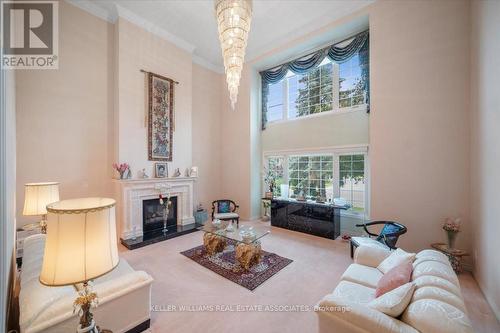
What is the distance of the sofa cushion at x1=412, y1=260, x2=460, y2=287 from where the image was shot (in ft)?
5.23

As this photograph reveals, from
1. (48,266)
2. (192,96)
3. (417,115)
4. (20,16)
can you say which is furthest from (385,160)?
(20,16)

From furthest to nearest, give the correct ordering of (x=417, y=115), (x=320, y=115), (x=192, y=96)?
(x=192, y=96) → (x=320, y=115) → (x=417, y=115)

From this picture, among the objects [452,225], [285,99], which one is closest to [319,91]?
[285,99]

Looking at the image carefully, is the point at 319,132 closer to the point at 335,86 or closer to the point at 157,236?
the point at 335,86

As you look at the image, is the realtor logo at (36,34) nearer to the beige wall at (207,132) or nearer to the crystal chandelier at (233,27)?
the beige wall at (207,132)

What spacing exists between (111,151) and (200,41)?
138 inches

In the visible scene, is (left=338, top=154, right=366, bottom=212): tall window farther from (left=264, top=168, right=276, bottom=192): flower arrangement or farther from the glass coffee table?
the glass coffee table

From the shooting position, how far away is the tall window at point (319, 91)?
468cm

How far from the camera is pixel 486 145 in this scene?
8.46 ft

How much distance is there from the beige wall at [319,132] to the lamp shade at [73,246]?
15.7 ft

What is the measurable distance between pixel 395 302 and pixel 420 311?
0.14 m

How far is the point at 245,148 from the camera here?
6.15 m

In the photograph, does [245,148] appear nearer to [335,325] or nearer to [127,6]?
[127,6]

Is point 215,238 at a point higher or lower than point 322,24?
lower
